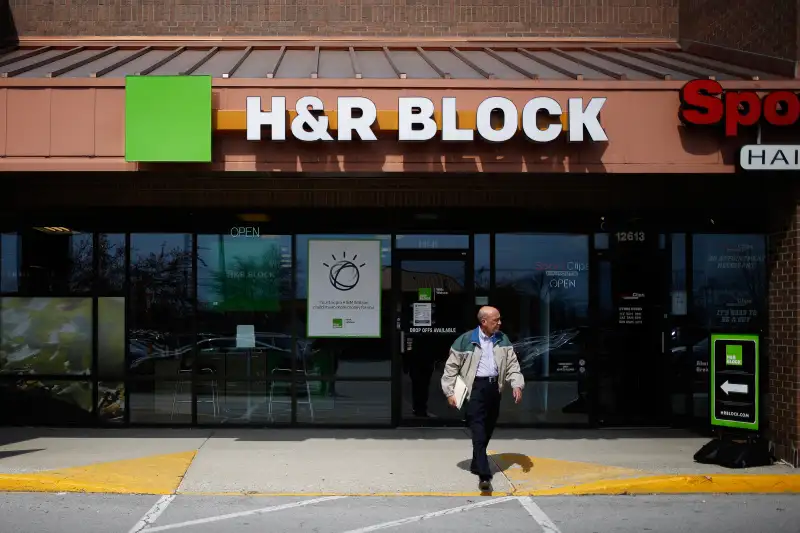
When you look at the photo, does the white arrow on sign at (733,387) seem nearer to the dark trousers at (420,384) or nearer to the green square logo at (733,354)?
the green square logo at (733,354)

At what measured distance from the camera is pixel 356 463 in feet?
31.6

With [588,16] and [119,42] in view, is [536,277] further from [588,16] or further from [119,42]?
[119,42]

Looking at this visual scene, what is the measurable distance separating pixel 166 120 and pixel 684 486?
685 cm

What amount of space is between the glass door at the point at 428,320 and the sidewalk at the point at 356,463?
0.41m

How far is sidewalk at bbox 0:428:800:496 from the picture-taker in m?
8.58

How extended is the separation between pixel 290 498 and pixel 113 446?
3333 millimetres

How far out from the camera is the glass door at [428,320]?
11742 millimetres

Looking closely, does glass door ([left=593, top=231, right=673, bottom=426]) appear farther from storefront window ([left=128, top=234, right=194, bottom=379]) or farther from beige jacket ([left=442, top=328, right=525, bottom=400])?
storefront window ([left=128, top=234, right=194, bottom=379])

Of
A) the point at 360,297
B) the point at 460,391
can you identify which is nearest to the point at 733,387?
the point at 460,391

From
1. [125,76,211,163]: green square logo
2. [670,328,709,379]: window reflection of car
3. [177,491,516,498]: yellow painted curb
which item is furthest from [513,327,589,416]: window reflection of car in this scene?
[125,76,211,163]: green square logo

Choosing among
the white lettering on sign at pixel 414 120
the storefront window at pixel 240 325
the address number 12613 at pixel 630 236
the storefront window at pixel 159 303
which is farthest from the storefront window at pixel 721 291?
the storefront window at pixel 159 303

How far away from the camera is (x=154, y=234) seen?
1181cm

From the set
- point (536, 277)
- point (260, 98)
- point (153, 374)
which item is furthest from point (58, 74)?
point (536, 277)

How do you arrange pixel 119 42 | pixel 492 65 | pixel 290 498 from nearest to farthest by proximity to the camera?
pixel 290 498 < pixel 492 65 < pixel 119 42
